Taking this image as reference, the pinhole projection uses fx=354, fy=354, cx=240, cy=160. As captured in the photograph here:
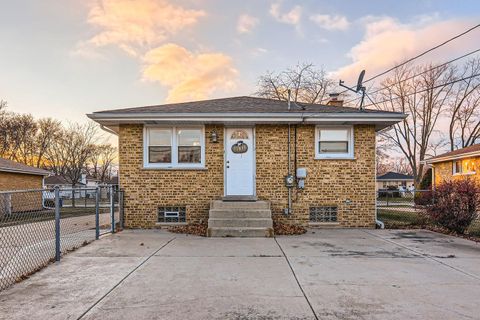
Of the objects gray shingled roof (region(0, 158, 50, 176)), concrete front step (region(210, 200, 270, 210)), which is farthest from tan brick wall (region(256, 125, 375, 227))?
gray shingled roof (region(0, 158, 50, 176))

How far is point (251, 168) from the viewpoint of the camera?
34.7ft

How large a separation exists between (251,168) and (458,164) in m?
17.9

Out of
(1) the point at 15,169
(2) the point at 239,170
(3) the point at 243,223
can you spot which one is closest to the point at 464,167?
(2) the point at 239,170

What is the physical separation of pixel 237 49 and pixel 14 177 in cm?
1352

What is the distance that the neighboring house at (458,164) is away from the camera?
19.9m

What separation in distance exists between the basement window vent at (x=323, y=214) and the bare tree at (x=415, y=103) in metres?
27.0

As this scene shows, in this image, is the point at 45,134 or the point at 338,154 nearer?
the point at 338,154

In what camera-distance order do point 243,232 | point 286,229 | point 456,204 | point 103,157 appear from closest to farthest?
point 243,232 < point 456,204 < point 286,229 < point 103,157

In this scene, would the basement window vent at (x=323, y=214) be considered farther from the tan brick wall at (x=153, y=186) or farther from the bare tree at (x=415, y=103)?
the bare tree at (x=415, y=103)

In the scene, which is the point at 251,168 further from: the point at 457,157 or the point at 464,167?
the point at 464,167

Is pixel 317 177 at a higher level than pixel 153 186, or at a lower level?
higher

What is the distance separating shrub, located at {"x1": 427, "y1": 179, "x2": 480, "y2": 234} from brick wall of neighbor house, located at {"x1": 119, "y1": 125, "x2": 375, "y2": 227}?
1746 millimetres

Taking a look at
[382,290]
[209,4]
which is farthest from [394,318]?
[209,4]

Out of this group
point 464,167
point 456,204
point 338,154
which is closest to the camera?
point 456,204
